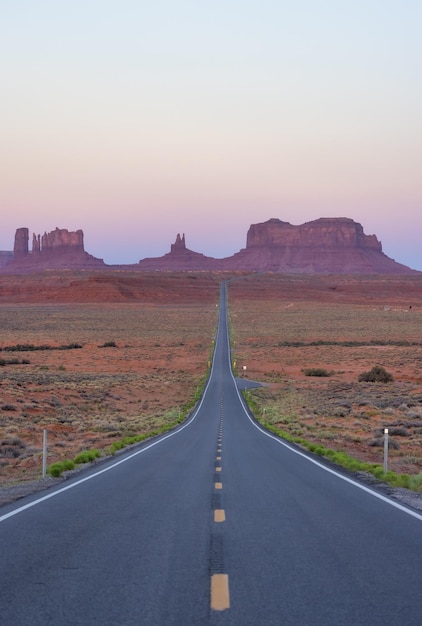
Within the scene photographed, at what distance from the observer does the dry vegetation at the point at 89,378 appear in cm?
2670

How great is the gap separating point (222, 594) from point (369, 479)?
9.57 metres

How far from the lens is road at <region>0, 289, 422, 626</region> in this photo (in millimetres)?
5449

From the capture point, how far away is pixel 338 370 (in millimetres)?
61312

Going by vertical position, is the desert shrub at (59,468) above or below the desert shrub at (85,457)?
above

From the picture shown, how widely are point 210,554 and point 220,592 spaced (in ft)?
4.76

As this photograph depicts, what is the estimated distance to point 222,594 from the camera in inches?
230

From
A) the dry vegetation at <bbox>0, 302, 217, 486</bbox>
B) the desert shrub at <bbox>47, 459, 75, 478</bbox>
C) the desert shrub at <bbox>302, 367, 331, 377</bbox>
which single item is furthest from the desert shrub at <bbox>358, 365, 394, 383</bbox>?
the desert shrub at <bbox>47, 459, 75, 478</bbox>

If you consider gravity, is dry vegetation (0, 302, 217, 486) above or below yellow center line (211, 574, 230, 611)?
below

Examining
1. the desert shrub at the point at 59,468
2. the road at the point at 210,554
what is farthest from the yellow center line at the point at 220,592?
the desert shrub at the point at 59,468

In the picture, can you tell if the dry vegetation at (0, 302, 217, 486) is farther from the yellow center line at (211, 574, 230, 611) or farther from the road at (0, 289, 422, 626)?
the yellow center line at (211, 574, 230, 611)

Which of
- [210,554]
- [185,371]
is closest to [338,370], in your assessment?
[185,371]

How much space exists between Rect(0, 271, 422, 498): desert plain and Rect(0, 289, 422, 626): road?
5105 mm

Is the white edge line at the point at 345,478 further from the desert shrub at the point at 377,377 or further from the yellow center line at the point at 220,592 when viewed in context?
the desert shrub at the point at 377,377

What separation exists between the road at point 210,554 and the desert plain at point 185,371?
16.7 feet
